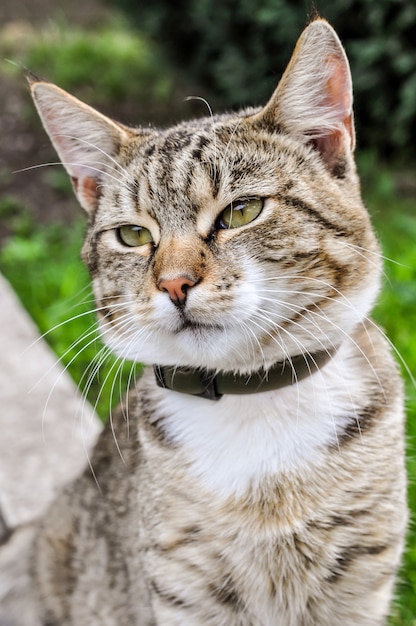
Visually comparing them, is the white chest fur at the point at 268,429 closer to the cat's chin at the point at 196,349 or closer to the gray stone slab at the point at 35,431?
the cat's chin at the point at 196,349

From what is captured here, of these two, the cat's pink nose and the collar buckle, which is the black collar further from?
the cat's pink nose

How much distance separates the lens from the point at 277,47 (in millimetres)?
5863

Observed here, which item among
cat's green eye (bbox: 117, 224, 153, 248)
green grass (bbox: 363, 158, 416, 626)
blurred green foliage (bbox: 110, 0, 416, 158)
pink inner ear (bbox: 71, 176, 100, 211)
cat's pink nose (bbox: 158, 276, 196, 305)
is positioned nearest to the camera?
cat's pink nose (bbox: 158, 276, 196, 305)

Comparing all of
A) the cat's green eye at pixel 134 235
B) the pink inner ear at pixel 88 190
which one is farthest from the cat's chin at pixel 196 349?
the pink inner ear at pixel 88 190

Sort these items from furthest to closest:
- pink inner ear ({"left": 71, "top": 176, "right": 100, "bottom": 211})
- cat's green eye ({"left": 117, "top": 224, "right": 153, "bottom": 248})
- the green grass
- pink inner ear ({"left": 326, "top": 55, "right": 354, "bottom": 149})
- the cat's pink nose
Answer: the green grass, pink inner ear ({"left": 71, "top": 176, "right": 100, "bottom": 211}), cat's green eye ({"left": 117, "top": 224, "right": 153, "bottom": 248}), pink inner ear ({"left": 326, "top": 55, "right": 354, "bottom": 149}), the cat's pink nose

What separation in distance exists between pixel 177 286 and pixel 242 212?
0.95 feet

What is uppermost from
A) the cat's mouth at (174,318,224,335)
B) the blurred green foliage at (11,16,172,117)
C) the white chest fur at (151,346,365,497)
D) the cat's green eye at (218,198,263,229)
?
the blurred green foliage at (11,16,172,117)

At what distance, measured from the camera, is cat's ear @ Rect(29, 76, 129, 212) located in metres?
2.26

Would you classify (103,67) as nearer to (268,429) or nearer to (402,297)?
(402,297)

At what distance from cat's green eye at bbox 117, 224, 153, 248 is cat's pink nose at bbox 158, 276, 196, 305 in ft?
0.89

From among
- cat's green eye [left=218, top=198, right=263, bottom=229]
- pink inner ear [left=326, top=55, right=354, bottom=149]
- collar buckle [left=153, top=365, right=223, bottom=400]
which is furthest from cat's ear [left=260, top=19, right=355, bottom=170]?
collar buckle [left=153, top=365, right=223, bottom=400]

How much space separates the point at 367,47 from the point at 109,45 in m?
3.81

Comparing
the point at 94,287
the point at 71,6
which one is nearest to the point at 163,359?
the point at 94,287

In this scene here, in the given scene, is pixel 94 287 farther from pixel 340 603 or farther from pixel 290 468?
pixel 340 603
